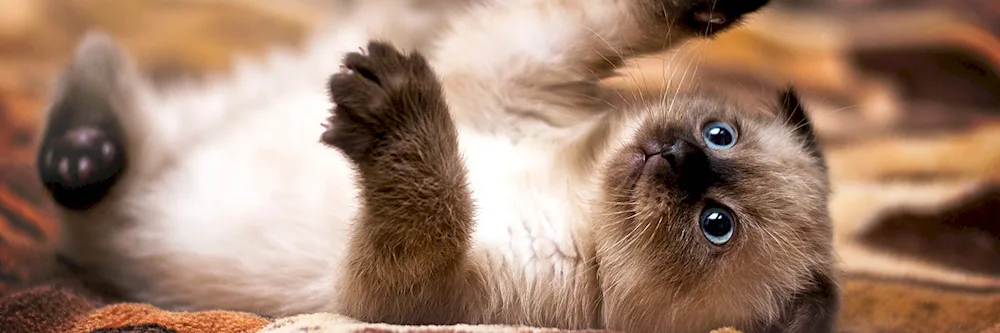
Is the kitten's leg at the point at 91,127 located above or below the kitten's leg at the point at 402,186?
above

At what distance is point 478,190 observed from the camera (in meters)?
1.43

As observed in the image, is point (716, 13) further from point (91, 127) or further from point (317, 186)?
point (91, 127)

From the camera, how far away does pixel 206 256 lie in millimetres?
1612

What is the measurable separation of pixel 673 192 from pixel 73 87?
1.50 meters

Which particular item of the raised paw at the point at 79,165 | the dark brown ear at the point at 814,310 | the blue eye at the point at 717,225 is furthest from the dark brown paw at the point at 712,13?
the raised paw at the point at 79,165

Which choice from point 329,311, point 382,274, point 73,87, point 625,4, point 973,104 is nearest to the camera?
point 382,274

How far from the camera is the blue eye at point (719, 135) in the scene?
1.41 metres

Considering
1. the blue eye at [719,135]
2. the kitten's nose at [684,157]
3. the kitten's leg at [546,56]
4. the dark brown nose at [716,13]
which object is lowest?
the kitten's nose at [684,157]

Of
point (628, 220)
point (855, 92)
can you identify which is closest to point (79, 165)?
point (628, 220)

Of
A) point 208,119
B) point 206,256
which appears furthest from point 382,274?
point 208,119

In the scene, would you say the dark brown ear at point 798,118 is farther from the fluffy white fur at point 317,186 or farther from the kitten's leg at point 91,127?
the kitten's leg at point 91,127

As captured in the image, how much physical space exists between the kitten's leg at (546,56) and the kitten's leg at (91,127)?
2.63 ft

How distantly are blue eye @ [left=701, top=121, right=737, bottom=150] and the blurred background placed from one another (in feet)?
0.53

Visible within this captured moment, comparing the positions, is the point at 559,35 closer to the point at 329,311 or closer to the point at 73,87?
the point at 329,311
